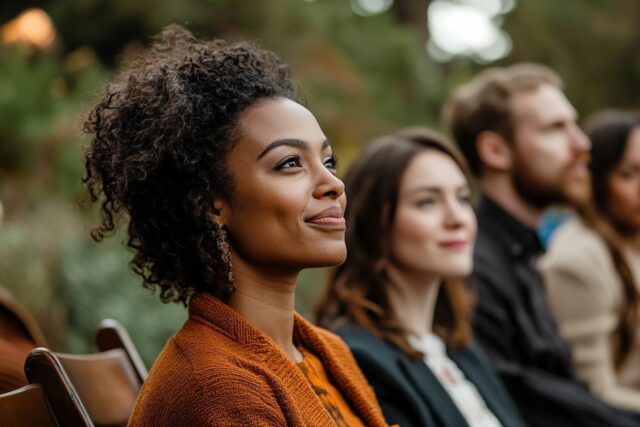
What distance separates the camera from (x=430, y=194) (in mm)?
3139

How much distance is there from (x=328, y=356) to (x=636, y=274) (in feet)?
9.53

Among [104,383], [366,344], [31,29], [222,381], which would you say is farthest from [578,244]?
[31,29]

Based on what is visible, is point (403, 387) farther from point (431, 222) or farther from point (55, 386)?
point (55, 386)

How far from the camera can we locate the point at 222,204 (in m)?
1.96

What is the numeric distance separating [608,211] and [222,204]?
3.25 m

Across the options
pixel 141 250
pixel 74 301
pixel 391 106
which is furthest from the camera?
pixel 391 106

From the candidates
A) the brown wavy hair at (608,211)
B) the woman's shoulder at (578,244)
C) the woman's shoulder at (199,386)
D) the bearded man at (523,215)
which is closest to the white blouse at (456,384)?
the bearded man at (523,215)

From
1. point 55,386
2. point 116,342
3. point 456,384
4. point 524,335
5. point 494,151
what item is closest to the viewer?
point 55,386

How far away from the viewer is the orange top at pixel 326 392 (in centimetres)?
209

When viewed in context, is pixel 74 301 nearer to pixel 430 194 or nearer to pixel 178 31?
pixel 430 194

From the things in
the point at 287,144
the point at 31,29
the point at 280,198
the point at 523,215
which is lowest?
the point at 523,215

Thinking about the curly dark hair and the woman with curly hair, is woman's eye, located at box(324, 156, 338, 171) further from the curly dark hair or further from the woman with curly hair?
the curly dark hair

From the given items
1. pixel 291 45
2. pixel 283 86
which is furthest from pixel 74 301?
pixel 291 45

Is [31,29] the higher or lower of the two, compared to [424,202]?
higher
